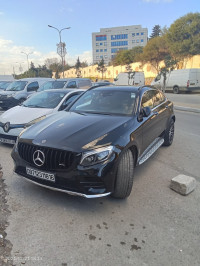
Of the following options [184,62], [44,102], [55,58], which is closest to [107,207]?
[44,102]

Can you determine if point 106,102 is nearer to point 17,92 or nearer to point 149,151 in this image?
point 149,151

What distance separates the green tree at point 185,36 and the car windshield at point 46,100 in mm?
35522

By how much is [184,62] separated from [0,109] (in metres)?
34.6

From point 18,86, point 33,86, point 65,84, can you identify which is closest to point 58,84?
point 65,84

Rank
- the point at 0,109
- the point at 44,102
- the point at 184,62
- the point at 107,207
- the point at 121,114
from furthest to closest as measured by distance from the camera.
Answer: the point at 184,62 → the point at 0,109 → the point at 44,102 → the point at 121,114 → the point at 107,207

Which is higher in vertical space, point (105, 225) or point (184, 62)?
point (184, 62)

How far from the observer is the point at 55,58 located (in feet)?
282

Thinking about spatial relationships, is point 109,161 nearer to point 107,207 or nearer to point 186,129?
point 107,207

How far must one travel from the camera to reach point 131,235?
2.56 m

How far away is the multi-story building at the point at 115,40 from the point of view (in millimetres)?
113250

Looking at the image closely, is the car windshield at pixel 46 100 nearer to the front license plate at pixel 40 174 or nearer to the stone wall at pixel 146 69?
the front license plate at pixel 40 174

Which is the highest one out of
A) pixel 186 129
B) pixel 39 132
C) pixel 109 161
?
pixel 39 132

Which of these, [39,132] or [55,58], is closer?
A: [39,132]

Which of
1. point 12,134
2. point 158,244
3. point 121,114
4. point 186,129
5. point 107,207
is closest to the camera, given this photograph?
point 158,244
